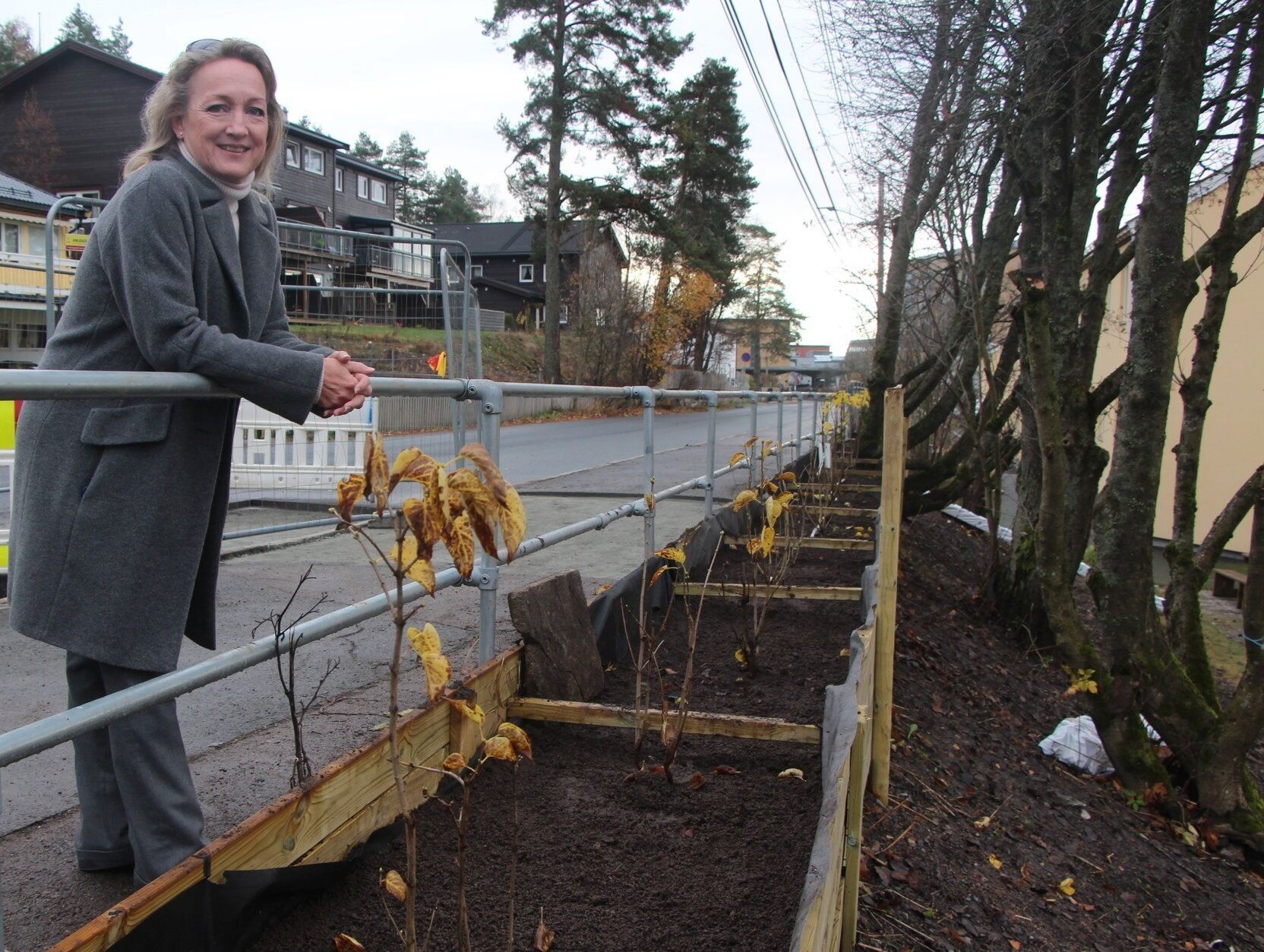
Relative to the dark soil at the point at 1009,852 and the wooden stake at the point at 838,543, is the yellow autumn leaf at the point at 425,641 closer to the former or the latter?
the dark soil at the point at 1009,852

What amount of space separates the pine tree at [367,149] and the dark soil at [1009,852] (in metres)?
66.1

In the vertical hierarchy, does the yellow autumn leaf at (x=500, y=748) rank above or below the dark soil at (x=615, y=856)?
above

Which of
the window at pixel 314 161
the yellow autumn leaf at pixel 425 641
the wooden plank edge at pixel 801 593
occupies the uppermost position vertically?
the window at pixel 314 161

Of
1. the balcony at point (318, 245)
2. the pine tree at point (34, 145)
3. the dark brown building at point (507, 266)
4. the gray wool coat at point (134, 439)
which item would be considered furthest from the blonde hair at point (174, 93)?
the dark brown building at point (507, 266)

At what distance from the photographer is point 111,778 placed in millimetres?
2053

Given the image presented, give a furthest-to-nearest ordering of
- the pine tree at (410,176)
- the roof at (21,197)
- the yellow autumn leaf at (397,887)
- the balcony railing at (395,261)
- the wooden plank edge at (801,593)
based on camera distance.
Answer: the pine tree at (410,176)
the roof at (21,197)
the balcony railing at (395,261)
the wooden plank edge at (801,593)
the yellow autumn leaf at (397,887)

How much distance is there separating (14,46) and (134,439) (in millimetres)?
55820

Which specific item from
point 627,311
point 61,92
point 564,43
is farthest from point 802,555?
point 61,92

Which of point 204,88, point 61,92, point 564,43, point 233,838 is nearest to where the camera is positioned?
point 233,838

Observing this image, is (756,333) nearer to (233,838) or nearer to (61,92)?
(61,92)

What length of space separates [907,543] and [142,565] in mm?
9138

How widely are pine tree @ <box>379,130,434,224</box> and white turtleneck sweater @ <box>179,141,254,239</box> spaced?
6751 cm

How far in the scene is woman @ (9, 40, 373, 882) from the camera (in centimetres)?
181

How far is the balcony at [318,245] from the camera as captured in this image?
26.0ft
